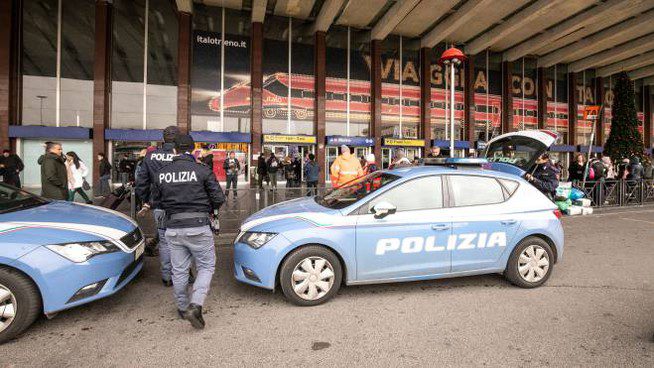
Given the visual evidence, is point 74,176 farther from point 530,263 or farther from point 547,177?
point 547,177

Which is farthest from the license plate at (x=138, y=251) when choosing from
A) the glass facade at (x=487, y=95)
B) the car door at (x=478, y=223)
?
the glass facade at (x=487, y=95)

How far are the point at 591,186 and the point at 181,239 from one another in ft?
42.8

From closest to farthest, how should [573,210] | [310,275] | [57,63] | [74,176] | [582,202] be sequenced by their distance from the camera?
[310,275], [74,176], [573,210], [582,202], [57,63]

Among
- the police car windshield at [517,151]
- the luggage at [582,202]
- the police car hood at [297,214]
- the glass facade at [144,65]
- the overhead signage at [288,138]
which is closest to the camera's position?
the police car hood at [297,214]

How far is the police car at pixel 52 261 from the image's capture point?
2.85 m

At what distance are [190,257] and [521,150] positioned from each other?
28.5 ft

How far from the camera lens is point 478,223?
4.00 m

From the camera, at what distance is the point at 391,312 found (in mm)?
3514

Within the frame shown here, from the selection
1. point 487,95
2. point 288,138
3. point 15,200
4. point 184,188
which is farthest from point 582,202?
point 487,95

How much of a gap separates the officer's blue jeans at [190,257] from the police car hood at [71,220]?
32.1 inches

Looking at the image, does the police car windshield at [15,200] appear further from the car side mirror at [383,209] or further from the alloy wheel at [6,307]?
the car side mirror at [383,209]

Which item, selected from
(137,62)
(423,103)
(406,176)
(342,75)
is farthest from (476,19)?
(406,176)

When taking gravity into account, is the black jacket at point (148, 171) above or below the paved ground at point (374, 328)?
above

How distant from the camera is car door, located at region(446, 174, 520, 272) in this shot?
3.97 meters
